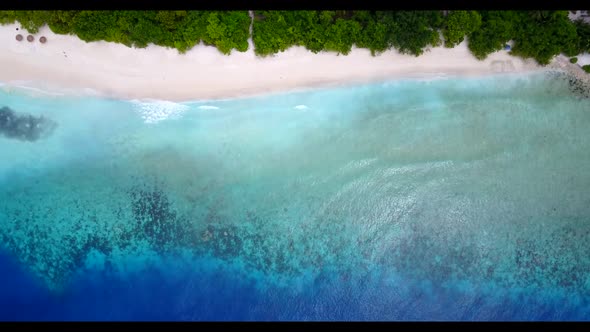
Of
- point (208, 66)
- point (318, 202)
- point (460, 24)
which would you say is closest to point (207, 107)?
point (208, 66)

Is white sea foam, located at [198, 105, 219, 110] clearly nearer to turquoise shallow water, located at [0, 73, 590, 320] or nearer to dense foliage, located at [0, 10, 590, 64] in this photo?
turquoise shallow water, located at [0, 73, 590, 320]

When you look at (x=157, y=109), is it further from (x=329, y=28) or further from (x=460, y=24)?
(x=460, y=24)

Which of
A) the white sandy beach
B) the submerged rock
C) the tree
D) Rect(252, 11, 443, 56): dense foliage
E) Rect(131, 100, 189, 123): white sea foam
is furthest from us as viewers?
the submerged rock

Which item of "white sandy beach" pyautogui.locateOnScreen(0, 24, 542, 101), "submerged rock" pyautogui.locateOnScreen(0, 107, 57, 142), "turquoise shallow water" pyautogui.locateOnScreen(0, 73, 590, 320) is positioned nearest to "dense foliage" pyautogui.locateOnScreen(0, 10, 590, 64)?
"white sandy beach" pyautogui.locateOnScreen(0, 24, 542, 101)
